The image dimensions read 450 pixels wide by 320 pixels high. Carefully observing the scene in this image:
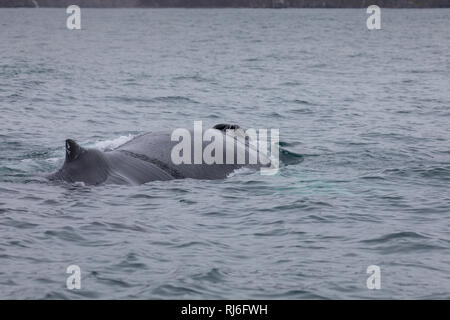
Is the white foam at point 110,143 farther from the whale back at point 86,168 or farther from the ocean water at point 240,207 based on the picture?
the whale back at point 86,168

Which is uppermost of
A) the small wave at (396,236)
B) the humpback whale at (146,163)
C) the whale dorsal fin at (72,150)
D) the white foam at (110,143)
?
the whale dorsal fin at (72,150)

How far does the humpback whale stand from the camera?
54.1 ft

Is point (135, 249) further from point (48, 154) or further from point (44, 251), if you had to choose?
point (48, 154)

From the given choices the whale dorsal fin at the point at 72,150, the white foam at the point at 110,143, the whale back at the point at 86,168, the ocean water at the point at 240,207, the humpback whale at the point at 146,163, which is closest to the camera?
the ocean water at the point at 240,207

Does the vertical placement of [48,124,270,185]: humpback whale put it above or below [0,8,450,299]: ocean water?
above

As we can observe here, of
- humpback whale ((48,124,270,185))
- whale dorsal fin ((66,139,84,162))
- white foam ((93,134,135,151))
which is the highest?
whale dorsal fin ((66,139,84,162))

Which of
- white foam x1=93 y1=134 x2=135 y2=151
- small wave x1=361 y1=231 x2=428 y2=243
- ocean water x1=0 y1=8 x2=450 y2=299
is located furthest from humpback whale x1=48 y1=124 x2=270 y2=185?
small wave x1=361 y1=231 x2=428 y2=243

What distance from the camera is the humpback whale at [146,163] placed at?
16484 millimetres

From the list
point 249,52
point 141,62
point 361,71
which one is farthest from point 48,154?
point 249,52

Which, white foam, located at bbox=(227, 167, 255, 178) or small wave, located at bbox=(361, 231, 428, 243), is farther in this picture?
white foam, located at bbox=(227, 167, 255, 178)

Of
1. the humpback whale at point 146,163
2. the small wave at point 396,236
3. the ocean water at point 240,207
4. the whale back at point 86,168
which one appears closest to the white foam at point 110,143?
the ocean water at point 240,207

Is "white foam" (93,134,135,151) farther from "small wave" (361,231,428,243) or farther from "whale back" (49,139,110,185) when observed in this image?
"small wave" (361,231,428,243)

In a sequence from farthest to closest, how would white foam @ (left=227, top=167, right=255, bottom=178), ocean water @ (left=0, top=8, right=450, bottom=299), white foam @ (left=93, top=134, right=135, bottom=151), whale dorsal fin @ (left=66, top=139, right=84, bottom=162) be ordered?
1. white foam @ (left=93, top=134, right=135, bottom=151)
2. white foam @ (left=227, top=167, right=255, bottom=178)
3. whale dorsal fin @ (left=66, top=139, right=84, bottom=162)
4. ocean water @ (left=0, top=8, right=450, bottom=299)

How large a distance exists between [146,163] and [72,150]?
2077mm
